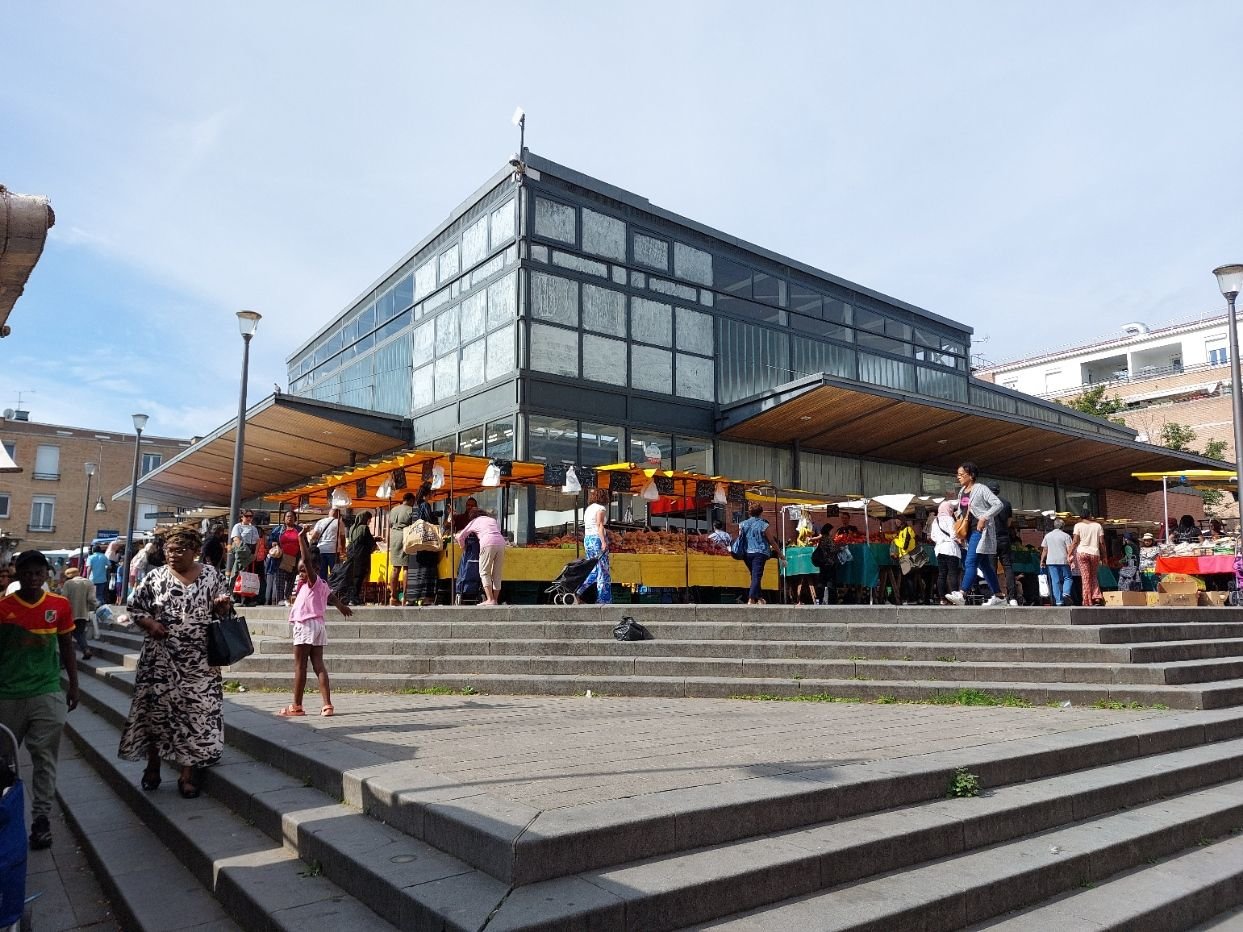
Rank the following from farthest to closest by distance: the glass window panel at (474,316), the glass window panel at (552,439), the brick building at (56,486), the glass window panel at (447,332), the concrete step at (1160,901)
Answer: the brick building at (56,486), the glass window panel at (447,332), the glass window panel at (474,316), the glass window panel at (552,439), the concrete step at (1160,901)

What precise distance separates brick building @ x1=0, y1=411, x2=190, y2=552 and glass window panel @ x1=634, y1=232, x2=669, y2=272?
35383mm

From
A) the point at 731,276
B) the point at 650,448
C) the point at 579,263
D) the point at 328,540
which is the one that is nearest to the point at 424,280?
the point at 579,263

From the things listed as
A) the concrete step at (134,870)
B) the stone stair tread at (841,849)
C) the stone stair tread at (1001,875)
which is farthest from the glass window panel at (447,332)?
the stone stair tread at (1001,875)

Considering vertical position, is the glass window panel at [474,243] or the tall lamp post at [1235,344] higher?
the glass window panel at [474,243]

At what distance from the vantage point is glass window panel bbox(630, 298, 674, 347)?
19750 millimetres

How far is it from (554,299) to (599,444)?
3.36 m

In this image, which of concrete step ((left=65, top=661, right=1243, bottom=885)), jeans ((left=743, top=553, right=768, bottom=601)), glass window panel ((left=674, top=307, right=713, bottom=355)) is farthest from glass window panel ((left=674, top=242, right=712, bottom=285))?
concrete step ((left=65, top=661, right=1243, bottom=885))

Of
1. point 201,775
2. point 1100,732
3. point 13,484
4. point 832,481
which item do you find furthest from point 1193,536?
point 13,484

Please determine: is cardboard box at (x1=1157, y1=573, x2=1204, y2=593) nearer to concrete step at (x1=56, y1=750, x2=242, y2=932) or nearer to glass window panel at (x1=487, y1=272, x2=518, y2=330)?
glass window panel at (x1=487, y1=272, x2=518, y2=330)

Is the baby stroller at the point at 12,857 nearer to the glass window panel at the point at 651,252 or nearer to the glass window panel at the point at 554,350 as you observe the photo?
the glass window panel at the point at 554,350

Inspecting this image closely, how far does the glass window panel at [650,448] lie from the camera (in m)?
19.2

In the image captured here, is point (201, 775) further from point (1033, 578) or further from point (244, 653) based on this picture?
point (1033, 578)

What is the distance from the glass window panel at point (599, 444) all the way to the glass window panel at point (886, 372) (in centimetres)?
866

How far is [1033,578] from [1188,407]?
40569 millimetres
